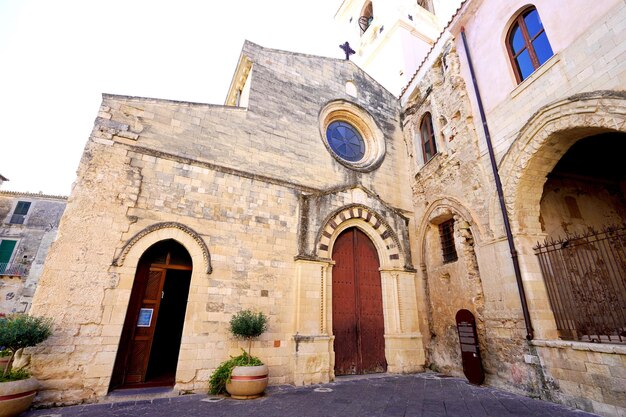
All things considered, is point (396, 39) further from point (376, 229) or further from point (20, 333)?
point (20, 333)

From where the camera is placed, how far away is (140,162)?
6.44 metres

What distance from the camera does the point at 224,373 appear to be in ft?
17.9

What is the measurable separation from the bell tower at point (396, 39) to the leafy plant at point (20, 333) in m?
14.5

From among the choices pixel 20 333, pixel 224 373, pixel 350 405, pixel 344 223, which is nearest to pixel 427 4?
pixel 344 223

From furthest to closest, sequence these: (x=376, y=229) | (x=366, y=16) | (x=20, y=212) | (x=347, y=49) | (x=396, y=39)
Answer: (x=366, y=16) < (x=20, y=212) < (x=396, y=39) < (x=347, y=49) < (x=376, y=229)

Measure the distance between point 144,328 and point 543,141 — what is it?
8677 mm

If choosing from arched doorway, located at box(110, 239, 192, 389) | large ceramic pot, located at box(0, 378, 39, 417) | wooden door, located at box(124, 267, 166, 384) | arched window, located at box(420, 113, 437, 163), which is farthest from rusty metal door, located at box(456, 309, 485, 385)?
large ceramic pot, located at box(0, 378, 39, 417)

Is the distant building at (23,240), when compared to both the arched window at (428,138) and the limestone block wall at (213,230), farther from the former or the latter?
the arched window at (428,138)

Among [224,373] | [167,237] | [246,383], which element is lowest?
[246,383]

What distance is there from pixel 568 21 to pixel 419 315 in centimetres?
719

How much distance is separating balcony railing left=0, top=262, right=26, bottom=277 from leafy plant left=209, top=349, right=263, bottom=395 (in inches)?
743

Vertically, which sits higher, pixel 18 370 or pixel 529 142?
pixel 529 142

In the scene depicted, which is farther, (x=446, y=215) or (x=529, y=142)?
(x=446, y=215)

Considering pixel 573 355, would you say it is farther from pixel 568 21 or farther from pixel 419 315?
pixel 568 21
